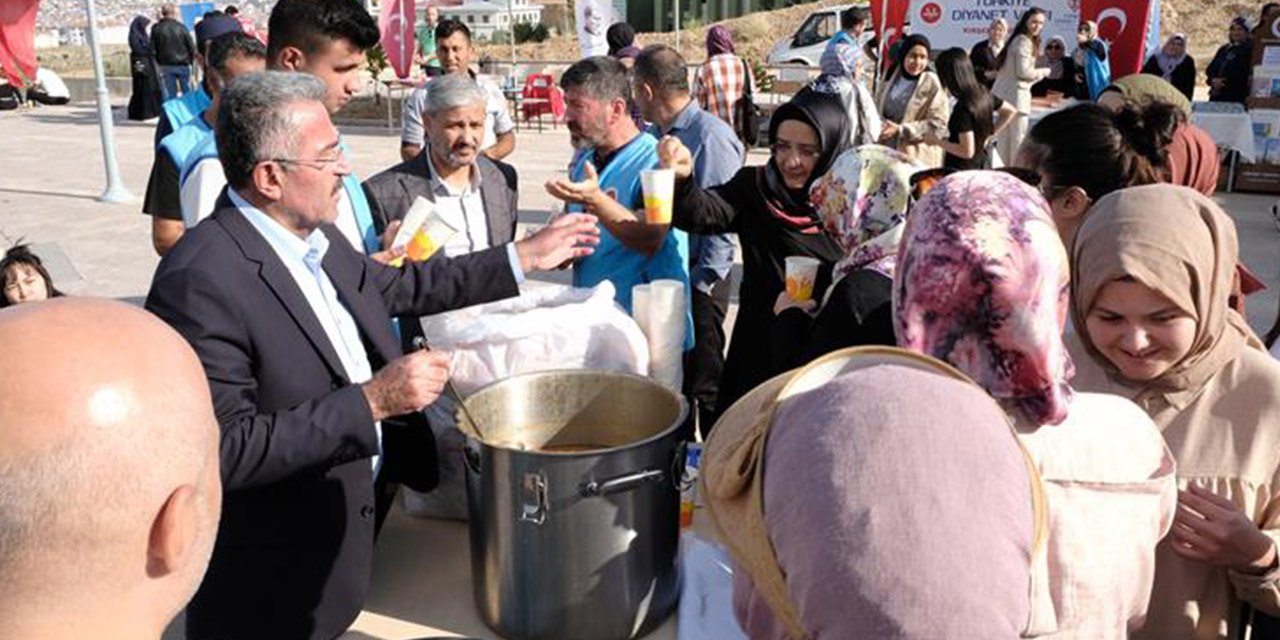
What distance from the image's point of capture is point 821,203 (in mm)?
2561

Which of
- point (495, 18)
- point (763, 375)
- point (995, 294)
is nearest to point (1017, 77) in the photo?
point (763, 375)

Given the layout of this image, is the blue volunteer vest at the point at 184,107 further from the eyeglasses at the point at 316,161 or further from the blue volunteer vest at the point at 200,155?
the eyeglasses at the point at 316,161

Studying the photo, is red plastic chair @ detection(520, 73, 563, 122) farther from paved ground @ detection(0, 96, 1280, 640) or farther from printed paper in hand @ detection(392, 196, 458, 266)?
printed paper in hand @ detection(392, 196, 458, 266)

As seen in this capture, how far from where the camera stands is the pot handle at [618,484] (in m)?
1.71

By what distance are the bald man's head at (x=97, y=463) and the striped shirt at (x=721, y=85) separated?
653 cm

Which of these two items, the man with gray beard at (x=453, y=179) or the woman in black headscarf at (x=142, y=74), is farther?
the woman in black headscarf at (x=142, y=74)

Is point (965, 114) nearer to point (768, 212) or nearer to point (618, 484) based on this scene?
point (768, 212)

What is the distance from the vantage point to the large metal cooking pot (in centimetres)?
172

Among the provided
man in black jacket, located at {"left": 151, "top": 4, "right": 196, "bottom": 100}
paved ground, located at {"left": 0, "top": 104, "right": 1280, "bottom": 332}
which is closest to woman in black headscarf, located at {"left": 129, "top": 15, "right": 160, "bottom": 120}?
paved ground, located at {"left": 0, "top": 104, "right": 1280, "bottom": 332}

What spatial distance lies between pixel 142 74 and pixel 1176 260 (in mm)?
16952

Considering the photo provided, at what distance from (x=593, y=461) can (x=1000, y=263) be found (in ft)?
2.49

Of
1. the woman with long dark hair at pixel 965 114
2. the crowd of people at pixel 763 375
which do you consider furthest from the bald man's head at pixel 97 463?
the woman with long dark hair at pixel 965 114

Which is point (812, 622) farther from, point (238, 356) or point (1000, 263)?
point (238, 356)

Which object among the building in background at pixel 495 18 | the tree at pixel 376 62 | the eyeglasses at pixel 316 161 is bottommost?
the eyeglasses at pixel 316 161
